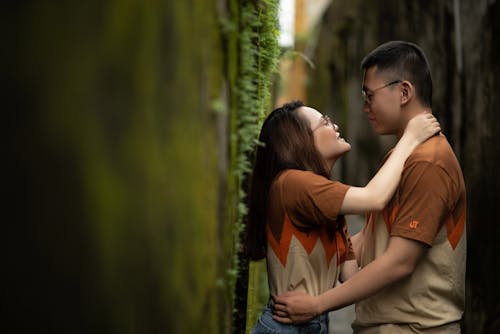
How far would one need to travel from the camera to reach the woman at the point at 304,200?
2582mm

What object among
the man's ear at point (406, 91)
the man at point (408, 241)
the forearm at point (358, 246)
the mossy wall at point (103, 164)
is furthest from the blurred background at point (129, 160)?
the forearm at point (358, 246)

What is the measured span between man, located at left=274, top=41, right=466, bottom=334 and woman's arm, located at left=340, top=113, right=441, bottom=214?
4cm

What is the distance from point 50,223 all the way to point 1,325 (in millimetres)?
182

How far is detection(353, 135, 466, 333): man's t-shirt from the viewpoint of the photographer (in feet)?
8.80

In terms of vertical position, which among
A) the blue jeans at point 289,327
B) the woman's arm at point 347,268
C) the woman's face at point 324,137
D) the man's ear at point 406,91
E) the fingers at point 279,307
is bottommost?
the blue jeans at point 289,327

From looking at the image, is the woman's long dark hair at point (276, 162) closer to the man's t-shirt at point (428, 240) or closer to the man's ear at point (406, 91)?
the man's t-shirt at point (428, 240)

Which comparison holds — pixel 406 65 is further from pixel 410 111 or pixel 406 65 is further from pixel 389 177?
pixel 389 177

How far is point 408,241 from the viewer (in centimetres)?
267

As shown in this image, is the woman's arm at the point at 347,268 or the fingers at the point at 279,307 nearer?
the fingers at the point at 279,307

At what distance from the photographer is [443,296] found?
2824 millimetres

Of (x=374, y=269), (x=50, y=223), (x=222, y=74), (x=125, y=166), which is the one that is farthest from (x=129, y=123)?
(x=374, y=269)

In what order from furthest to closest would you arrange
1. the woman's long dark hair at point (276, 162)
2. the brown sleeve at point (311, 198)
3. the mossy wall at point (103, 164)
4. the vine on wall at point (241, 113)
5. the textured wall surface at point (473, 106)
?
the textured wall surface at point (473, 106), the woman's long dark hair at point (276, 162), the brown sleeve at point (311, 198), the vine on wall at point (241, 113), the mossy wall at point (103, 164)

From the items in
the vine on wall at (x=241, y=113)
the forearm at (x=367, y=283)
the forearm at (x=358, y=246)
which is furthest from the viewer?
the forearm at (x=358, y=246)

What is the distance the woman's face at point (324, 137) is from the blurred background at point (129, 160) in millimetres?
269
